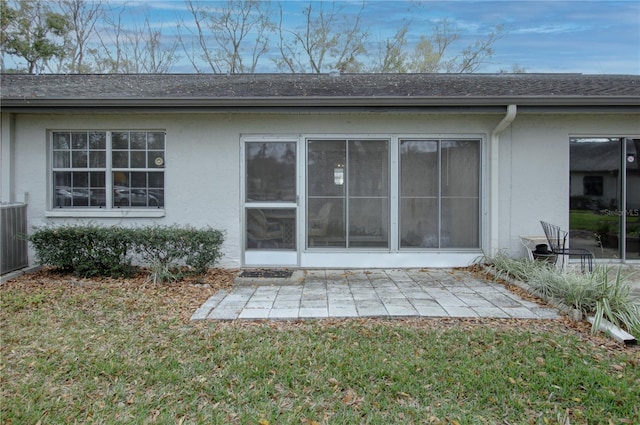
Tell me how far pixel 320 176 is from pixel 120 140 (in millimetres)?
3632

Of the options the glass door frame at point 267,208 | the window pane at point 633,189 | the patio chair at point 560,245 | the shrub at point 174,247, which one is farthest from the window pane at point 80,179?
the window pane at point 633,189

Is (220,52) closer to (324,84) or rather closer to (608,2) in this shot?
(324,84)

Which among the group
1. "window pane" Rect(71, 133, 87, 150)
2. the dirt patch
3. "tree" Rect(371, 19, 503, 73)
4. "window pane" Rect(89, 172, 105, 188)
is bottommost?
the dirt patch

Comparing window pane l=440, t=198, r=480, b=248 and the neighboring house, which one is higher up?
the neighboring house

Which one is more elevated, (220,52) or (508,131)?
(220,52)

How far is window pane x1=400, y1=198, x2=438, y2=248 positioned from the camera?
7.18m

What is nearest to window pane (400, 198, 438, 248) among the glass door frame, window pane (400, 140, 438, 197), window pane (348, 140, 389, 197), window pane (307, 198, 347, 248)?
window pane (400, 140, 438, 197)

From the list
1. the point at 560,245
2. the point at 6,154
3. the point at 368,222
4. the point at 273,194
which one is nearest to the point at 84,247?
the point at 6,154

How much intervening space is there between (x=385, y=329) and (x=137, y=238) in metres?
4.21

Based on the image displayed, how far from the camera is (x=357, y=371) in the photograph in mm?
3164

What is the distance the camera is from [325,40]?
1792 centimetres

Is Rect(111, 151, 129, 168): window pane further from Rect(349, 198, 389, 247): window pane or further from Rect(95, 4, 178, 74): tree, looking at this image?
Rect(95, 4, 178, 74): tree

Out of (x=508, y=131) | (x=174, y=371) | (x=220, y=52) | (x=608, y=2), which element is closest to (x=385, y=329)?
(x=174, y=371)

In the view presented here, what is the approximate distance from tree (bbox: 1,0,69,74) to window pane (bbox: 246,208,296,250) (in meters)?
15.7
